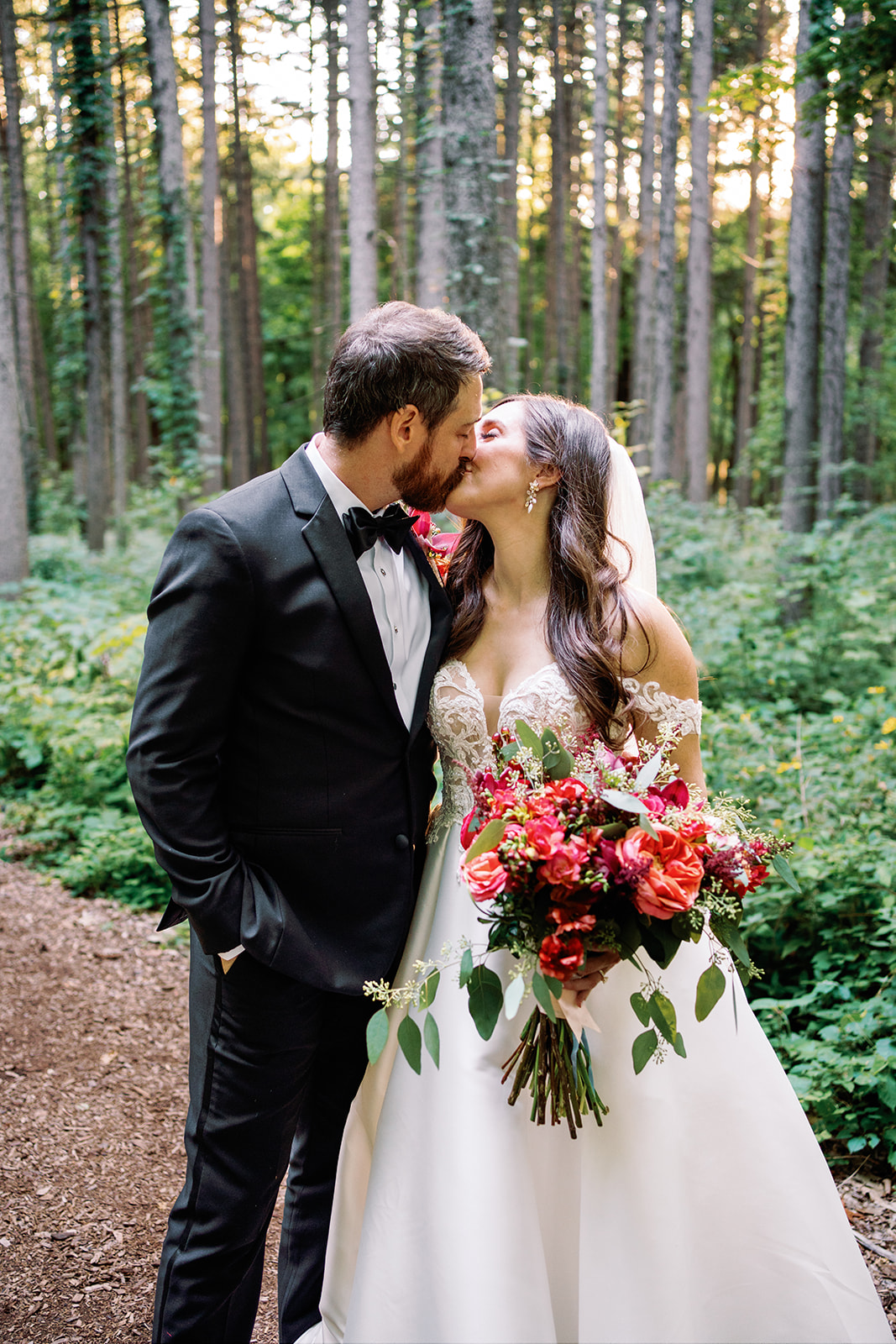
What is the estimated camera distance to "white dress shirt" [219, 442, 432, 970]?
91.0 inches

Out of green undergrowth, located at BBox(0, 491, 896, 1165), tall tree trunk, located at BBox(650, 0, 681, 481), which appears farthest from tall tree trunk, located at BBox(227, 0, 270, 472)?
green undergrowth, located at BBox(0, 491, 896, 1165)

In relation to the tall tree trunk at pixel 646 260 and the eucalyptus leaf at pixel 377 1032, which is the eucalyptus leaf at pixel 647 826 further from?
the tall tree trunk at pixel 646 260

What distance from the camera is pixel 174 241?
12.7 metres

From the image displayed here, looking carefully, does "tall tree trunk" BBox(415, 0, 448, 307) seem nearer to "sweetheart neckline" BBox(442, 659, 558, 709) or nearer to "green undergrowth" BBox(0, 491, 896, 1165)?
"green undergrowth" BBox(0, 491, 896, 1165)

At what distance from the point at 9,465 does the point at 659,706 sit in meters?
10.00

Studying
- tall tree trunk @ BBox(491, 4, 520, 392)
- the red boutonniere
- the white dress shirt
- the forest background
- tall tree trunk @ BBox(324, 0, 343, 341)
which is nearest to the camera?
the white dress shirt

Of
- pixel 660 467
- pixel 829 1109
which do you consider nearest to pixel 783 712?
pixel 829 1109

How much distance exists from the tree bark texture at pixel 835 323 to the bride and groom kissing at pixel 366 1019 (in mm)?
10703

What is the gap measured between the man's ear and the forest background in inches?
86.3

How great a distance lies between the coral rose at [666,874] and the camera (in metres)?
1.84

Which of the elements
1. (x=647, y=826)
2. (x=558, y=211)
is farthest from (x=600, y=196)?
(x=647, y=826)

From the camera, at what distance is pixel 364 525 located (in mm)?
2256

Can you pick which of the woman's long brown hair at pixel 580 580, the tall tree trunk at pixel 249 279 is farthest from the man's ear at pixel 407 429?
the tall tree trunk at pixel 249 279

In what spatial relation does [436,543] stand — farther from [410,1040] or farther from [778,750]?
[778,750]
